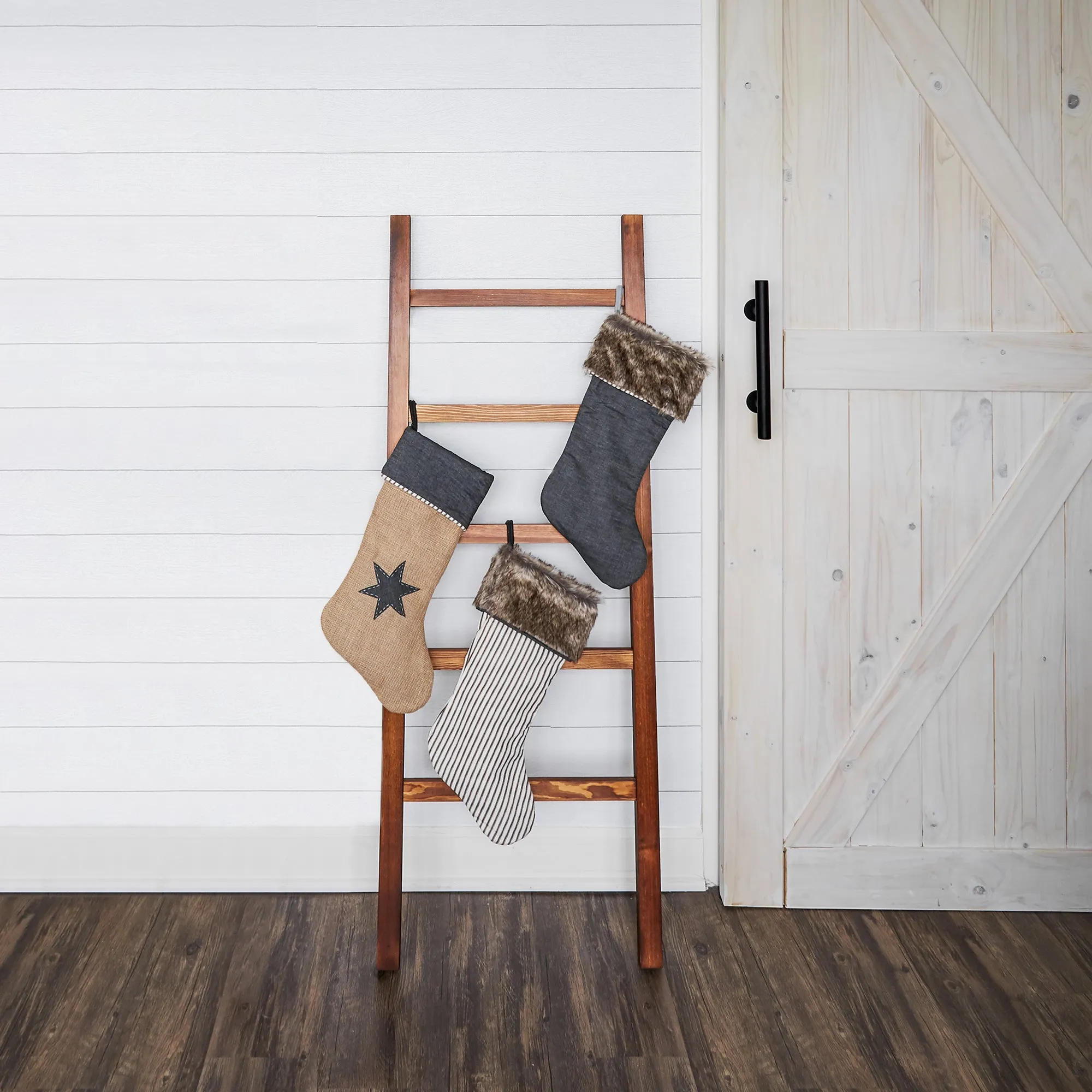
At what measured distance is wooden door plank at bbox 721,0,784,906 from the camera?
1.63 m

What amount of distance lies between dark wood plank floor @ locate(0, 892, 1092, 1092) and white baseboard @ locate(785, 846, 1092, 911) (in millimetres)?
32

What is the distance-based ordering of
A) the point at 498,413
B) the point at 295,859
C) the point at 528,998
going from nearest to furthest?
1. the point at 528,998
2. the point at 498,413
3. the point at 295,859

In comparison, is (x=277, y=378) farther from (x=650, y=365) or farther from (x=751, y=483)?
(x=751, y=483)

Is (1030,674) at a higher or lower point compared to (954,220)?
lower

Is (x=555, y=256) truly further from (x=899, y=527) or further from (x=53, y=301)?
(x=53, y=301)

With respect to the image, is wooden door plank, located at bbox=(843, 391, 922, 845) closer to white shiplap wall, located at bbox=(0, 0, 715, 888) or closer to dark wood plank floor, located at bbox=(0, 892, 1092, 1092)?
dark wood plank floor, located at bbox=(0, 892, 1092, 1092)

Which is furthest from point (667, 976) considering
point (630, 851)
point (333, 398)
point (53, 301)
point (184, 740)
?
point (53, 301)

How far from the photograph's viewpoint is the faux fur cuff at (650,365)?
1530 millimetres

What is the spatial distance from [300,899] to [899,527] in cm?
148

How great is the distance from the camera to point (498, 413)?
1.58 metres

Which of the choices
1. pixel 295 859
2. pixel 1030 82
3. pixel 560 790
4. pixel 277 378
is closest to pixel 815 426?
pixel 1030 82

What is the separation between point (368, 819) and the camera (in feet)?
5.91

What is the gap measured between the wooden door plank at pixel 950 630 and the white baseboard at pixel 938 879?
0.06m

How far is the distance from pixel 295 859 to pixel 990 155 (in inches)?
80.0
